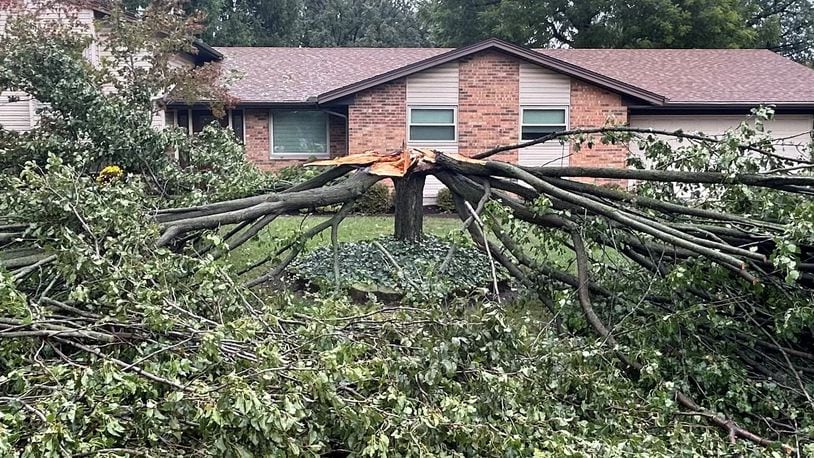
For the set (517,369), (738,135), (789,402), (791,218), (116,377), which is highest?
(738,135)

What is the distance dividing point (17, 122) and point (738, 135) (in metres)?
14.8

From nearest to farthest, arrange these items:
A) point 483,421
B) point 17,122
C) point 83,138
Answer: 1. point 483,421
2. point 83,138
3. point 17,122

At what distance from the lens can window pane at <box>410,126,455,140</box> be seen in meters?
15.8

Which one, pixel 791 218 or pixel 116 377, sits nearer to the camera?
pixel 116 377

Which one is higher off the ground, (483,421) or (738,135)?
(738,135)

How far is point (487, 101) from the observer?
15.6 metres

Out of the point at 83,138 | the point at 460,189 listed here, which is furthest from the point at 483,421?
the point at 83,138

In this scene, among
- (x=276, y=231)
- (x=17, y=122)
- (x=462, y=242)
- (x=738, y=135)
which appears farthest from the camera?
(x=17, y=122)

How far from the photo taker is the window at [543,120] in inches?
Result: 619

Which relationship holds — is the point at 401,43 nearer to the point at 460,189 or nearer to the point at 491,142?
the point at 491,142

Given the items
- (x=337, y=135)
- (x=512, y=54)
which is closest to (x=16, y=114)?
(x=337, y=135)

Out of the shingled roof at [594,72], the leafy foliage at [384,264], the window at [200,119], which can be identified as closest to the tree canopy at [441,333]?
the leafy foliage at [384,264]

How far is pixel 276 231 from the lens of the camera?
10.8 meters

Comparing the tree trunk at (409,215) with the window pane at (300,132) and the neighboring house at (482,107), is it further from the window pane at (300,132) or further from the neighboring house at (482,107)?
the window pane at (300,132)
